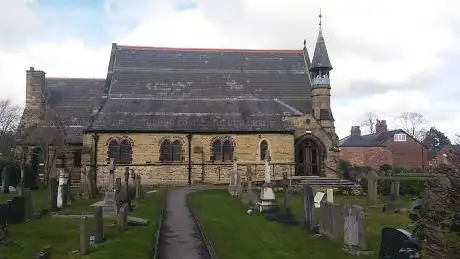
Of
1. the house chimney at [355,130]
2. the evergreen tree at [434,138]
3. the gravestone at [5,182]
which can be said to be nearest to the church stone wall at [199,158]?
the gravestone at [5,182]

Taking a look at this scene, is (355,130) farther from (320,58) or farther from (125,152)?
(125,152)

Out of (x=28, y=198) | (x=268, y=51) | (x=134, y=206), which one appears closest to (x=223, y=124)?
(x=268, y=51)

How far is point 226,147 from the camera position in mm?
39750

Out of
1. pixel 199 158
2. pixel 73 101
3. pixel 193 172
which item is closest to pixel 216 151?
pixel 199 158

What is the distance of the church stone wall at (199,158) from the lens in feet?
127

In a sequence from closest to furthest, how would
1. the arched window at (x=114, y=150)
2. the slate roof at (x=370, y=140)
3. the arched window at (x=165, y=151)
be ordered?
1. the arched window at (x=114, y=150)
2. the arched window at (x=165, y=151)
3. the slate roof at (x=370, y=140)

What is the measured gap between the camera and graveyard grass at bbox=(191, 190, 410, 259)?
13867mm

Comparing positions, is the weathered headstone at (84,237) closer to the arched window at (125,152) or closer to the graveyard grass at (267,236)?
the graveyard grass at (267,236)

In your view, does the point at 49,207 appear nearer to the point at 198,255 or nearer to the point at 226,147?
the point at 198,255

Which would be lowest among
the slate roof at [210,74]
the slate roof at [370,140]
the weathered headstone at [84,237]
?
the weathered headstone at [84,237]

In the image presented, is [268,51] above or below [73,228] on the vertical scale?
above

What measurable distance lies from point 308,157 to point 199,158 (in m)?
8.71

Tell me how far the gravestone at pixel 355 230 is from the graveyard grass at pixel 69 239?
17.6 feet

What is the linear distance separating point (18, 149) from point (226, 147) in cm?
1674
